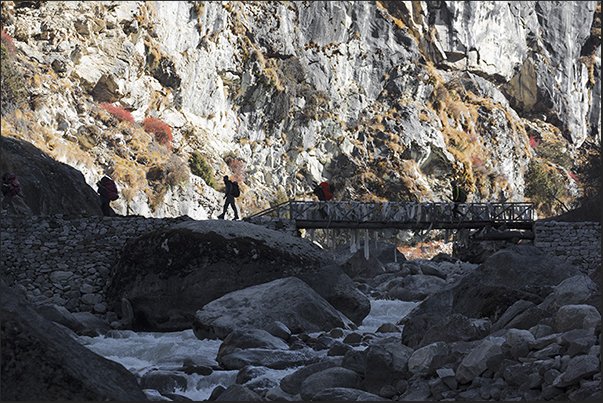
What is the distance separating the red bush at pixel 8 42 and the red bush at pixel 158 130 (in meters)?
6.76

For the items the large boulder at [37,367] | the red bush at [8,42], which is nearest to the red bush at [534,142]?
the red bush at [8,42]

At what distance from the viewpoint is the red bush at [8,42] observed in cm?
2338

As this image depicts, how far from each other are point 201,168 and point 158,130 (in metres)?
2.89

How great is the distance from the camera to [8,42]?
23578mm

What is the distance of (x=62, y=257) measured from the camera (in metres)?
14.0

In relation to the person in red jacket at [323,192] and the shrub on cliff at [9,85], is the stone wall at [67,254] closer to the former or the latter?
the person in red jacket at [323,192]

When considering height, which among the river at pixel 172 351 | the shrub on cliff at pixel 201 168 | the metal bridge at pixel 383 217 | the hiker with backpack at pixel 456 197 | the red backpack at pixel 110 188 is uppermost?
the shrub on cliff at pixel 201 168

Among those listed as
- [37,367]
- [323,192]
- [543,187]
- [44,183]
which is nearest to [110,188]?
[44,183]

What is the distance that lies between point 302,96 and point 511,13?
2738 cm

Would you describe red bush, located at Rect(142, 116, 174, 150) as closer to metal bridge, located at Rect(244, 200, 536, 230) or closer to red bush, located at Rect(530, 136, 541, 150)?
metal bridge, located at Rect(244, 200, 536, 230)

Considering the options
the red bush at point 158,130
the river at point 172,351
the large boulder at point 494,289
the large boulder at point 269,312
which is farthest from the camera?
the red bush at point 158,130

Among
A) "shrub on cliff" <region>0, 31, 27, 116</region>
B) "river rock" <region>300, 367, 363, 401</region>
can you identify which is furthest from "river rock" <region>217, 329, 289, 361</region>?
"shrub on cliff" <region>0, 31, 27, 116</region>

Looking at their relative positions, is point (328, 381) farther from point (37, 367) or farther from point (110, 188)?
point (110, 188)

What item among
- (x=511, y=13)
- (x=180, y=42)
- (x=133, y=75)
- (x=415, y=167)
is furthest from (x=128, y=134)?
(x=511, y=13)
